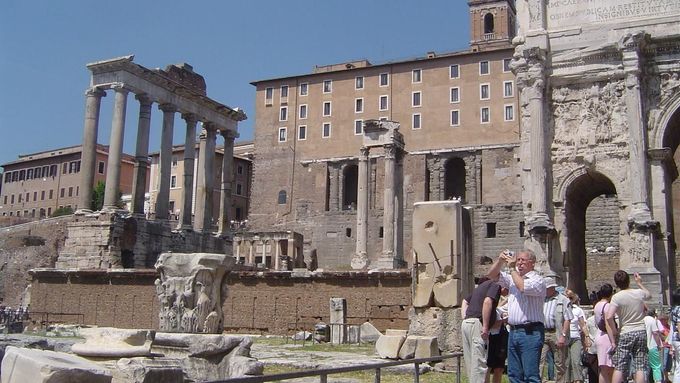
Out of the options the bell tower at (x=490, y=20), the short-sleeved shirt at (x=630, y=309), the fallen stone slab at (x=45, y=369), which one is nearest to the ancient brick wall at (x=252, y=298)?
the short-sleeved shirt at (x=630, y=309)

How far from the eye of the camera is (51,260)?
47406 mm

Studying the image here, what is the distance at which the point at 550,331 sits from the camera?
31.9 ft

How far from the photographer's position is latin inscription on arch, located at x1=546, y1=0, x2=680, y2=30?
66.3ft

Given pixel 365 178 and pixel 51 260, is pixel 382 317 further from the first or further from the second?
pixel 51 260

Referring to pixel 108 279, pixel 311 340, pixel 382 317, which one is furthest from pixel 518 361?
pixel 108 279

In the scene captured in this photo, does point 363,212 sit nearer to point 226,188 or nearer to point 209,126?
point 226,188

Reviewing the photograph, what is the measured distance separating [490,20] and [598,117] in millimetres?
53960

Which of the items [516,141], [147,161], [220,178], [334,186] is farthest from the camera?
[220,178]

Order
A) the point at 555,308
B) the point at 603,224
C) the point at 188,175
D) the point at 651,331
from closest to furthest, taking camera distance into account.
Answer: the point at 651,331, the point at 555,308, the point at 188,175, the point at 603,224

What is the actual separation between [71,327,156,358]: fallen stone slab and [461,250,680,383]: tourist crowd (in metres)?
3.75

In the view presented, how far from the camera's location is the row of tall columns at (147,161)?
34188 millimetres

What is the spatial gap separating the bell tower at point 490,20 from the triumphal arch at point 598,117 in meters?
49.2

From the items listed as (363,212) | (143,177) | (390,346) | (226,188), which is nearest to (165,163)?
(143,177)

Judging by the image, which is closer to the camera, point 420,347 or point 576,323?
point 576,323
